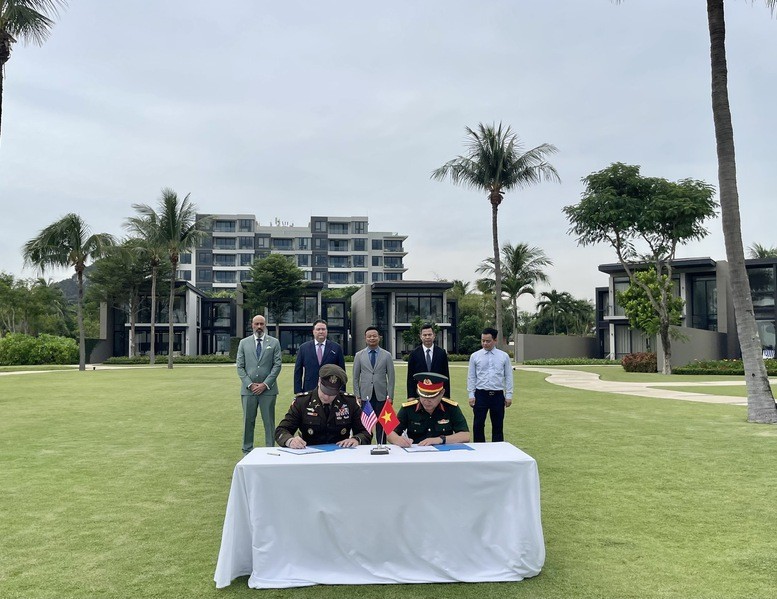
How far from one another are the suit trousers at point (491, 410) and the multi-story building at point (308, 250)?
332 feet

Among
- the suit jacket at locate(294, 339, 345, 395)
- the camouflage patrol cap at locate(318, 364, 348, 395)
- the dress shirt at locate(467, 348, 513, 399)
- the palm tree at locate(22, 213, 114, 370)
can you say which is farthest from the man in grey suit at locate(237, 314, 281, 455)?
the palm tree at locate(22, 213, 114, 370)

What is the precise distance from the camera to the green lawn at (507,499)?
481 centimetres

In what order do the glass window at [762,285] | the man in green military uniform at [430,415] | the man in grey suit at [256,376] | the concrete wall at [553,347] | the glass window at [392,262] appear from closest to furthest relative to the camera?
the man in green military uniform at [430,415] → the man in grey suit at [256,376] → the glass window at [762,285] → the concrete wall at [553,347] → the glass window at [392,262]

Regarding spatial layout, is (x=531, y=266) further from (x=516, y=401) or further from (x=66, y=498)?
(x=66, y=498)

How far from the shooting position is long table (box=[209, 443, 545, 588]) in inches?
186

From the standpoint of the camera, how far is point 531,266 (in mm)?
60781

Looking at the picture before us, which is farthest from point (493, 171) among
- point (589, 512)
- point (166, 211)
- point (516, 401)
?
point (589, 512)

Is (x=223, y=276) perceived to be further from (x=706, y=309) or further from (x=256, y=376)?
(x=256, y=376)

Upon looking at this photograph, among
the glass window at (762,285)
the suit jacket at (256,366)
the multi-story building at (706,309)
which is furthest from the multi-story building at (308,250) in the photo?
the suit jacket at (256,366)

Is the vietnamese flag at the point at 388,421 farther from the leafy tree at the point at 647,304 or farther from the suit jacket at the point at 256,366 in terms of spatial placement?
the leafy tree at the point at 647,304

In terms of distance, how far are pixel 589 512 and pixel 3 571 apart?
16.6 ft

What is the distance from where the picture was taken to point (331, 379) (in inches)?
235

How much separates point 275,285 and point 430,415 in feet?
183

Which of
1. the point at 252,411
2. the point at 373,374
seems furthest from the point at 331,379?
the point at 252,411
